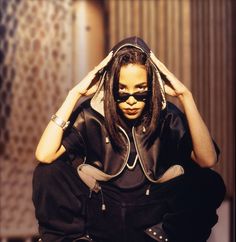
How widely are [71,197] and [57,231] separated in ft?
0.68

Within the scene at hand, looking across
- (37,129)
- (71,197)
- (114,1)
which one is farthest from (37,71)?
(71,197)

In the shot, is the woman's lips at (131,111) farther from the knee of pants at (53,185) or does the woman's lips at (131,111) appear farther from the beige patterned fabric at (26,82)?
the beige patterned fabric at (26,82)

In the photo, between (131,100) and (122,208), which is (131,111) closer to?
(131,100)

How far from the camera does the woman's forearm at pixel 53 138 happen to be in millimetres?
3584

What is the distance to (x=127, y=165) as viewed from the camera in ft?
11.9

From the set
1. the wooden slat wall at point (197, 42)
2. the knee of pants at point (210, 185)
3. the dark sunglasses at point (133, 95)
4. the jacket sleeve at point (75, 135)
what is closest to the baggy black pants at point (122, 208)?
the knee of pants at point (210, 185)

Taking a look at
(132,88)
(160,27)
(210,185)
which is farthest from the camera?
(160,27)

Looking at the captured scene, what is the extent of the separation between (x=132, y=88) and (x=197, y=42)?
8.25ft

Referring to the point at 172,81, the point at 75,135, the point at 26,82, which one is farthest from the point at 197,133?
the point at 26,82

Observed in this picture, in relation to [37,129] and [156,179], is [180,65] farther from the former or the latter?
[156,179]

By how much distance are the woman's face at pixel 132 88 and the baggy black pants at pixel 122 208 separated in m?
0.47

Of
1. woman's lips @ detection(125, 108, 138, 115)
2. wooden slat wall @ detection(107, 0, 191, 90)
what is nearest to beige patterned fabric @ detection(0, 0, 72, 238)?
wooden slat wall @ detection(107, 0, 191, 90)

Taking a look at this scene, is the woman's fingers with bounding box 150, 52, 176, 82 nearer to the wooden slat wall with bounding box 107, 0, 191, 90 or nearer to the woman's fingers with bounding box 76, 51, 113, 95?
the woman's fingers with bounding box 76, 51, 113, 95

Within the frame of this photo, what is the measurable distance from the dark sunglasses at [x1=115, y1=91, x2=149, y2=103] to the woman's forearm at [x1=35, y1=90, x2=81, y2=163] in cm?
25
